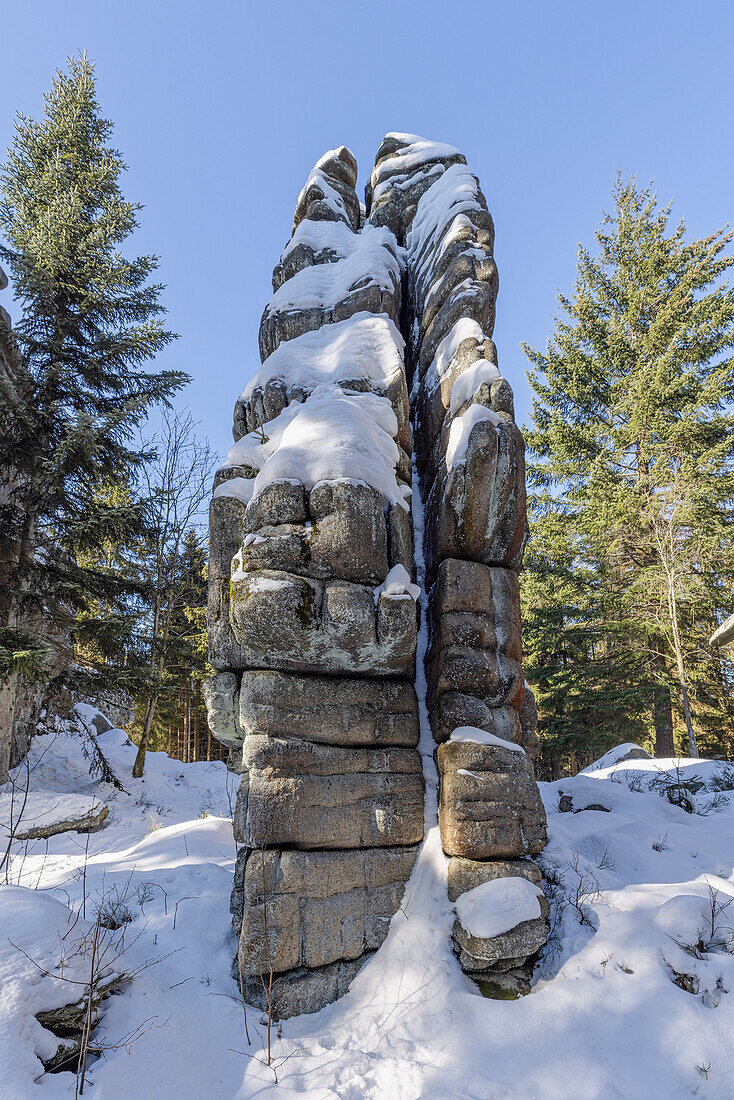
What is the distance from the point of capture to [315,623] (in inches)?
181

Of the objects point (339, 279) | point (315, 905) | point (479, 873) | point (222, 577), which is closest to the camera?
point (315, 905)

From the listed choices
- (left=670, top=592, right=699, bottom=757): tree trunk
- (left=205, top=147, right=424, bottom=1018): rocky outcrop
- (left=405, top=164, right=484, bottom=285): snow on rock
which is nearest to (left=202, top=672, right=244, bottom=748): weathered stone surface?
(left=205, top=147, right=424, bottom=1018): rocky outcrop

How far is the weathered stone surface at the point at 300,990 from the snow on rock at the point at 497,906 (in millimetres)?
1178

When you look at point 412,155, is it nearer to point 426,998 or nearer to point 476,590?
point 476,590

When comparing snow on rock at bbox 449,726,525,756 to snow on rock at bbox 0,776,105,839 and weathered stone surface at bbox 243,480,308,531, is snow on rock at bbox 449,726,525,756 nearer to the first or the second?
weathered stone surface at bbox 243,480,308,531

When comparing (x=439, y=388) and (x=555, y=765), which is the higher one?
(x=439, y=388)

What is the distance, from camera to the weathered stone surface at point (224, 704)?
5.27 m

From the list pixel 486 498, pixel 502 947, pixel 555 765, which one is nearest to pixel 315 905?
pixel 502 947

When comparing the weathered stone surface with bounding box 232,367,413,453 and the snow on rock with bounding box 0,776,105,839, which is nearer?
the weathered stone surface with bounding box 232,367,413,453

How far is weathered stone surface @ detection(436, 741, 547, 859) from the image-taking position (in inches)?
183

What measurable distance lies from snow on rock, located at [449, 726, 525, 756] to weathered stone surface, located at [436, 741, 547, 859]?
41 mm

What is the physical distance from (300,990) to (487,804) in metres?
2.19

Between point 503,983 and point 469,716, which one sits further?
point 469,716

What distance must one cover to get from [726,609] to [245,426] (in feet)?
42.5
